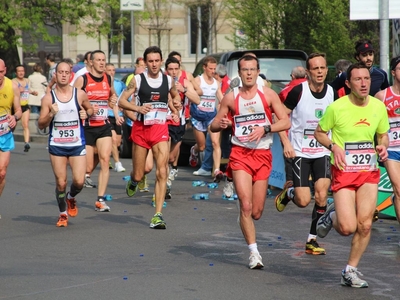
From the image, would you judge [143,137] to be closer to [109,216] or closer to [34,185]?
[109,216]

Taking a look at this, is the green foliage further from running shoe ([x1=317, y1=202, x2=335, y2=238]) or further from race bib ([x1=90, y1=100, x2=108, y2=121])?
running shoe ([x1=317, y1=202, x2=335, y2=238])

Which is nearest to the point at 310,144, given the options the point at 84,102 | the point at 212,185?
the point at 84,102

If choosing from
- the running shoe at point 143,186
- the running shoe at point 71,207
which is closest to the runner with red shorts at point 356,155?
the running shoe at point 71,207

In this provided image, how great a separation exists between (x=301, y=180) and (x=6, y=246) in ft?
9.88

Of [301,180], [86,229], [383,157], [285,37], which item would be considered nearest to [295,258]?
[301,180]

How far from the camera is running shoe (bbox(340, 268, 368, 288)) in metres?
7.96

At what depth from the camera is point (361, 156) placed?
325 inches

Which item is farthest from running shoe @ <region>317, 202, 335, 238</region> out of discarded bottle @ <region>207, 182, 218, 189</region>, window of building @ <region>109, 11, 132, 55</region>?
window of building @ <region>109, 11, 132, 55</region>

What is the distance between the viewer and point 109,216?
12.5 meters

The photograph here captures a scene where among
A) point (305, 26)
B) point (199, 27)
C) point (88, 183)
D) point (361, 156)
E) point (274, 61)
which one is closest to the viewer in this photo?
point (361, 156)

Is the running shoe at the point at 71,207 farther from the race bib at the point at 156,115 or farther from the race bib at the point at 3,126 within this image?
the race bib at the point at 156,115

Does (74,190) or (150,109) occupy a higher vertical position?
(150,109)

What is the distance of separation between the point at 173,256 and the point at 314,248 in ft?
4.37

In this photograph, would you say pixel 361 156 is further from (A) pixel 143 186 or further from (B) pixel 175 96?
(A) pixel 143 186
